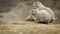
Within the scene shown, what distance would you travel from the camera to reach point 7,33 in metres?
1.65

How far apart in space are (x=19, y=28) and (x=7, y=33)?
183 mm

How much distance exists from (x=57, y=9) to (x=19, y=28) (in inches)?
64.0

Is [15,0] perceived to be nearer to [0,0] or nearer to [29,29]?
[0,0]

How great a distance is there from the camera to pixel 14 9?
131 inches

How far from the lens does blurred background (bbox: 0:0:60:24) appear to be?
3.19 meters

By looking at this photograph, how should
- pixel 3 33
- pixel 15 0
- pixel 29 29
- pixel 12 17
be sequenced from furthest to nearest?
pixel 15 0 < pixel 12 17 < pixel 29 29 < pixel 3 33

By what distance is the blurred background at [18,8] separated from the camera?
3189 mm

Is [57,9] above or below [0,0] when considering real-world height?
below

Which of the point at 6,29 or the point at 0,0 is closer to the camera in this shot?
the point at 6,29

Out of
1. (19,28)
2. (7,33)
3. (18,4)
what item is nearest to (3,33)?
(7,33)

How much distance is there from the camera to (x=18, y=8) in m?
3.27

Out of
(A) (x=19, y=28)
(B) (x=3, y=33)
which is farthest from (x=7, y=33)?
(A) (x=19, y=28)

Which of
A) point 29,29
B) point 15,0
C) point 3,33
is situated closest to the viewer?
point 3,33

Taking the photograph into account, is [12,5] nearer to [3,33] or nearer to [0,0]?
[0,0]
